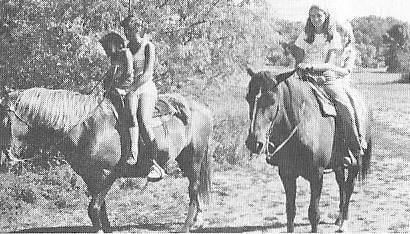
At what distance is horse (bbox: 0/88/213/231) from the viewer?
4871mm

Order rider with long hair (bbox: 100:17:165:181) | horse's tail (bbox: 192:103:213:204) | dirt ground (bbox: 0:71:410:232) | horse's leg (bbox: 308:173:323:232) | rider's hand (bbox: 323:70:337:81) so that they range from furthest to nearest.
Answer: dirt ground (bbox: 0:71:410:232), horse's tail (bbox: 192:103:213:204), rider's hand (bbox: 323:70:337:81), rider with long hair (bbox: 100:17:165:181), horse's leg (bbox: 308:173:323:232)

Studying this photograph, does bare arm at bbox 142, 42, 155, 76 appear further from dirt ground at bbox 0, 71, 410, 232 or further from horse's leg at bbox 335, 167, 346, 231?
horse's leg at bbox 335, 167, 346, 231

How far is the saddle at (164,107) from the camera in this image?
17.5 feet

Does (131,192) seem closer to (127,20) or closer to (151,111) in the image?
(151,111)

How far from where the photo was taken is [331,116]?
17.5 ft

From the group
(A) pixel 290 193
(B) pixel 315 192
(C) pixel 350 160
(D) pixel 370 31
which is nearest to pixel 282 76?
(B) pixel 315 192

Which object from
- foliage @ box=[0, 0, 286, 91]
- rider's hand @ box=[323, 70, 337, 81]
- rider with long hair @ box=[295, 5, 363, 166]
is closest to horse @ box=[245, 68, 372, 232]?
rider with long hair @ box=[295, 5, 363, 166]

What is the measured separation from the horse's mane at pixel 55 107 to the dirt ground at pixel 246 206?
1.61 meters

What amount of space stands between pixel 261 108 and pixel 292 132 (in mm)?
498

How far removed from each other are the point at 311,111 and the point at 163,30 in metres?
3.23

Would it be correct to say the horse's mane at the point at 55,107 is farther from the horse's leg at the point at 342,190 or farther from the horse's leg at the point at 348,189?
the horse's leg at the point at 348,189

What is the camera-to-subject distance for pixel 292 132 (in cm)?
484

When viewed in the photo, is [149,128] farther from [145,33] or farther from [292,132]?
[145,33]

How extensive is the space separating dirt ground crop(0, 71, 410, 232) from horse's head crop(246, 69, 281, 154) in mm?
1930
